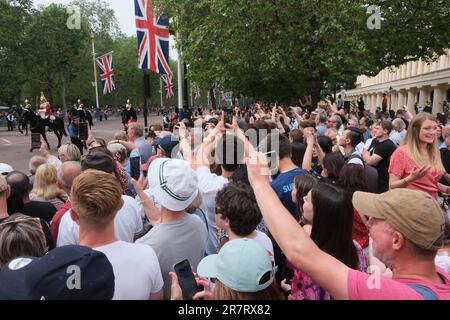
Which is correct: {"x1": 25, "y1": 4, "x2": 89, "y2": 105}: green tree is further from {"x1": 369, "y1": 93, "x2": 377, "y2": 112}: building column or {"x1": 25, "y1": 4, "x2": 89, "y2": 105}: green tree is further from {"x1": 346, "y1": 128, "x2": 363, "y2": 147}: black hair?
{"x1": 369, "y1": 93, "x2": 377, "y2": 112}: building column

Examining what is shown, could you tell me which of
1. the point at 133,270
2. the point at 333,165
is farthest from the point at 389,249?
the point at 333,165

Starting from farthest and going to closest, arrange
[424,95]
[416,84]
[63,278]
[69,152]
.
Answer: [424,95] → [416,84] → [69,152] → [63,278]

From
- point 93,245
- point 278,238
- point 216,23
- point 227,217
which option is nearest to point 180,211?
point 227,217

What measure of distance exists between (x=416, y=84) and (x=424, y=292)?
49.8 meters

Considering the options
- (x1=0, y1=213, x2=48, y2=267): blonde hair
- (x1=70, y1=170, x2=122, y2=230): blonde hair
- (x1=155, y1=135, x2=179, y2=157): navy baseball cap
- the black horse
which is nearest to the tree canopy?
the black horse

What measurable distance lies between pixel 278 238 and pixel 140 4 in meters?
10.2

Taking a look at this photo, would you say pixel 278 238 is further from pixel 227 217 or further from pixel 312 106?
pixel 312 106

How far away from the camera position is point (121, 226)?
2.89 metres

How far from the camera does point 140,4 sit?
402 inches

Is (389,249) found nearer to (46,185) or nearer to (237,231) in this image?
(237,231)

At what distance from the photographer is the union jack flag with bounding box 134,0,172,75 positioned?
10.4 m

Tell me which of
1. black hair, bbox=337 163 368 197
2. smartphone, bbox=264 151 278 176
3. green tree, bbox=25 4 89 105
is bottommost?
black hair, bbox=337 163 368 197

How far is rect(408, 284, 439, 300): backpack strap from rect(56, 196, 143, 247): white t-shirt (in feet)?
6.82
